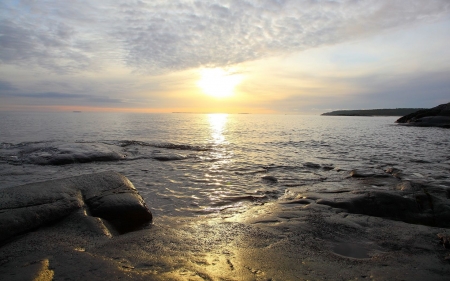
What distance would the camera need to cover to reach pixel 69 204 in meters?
5.24

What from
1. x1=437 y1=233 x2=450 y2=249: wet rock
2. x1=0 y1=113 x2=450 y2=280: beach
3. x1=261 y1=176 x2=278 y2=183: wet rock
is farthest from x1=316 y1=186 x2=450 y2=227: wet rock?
x1=261 y1=176 x2=278 y2=183: wet rock

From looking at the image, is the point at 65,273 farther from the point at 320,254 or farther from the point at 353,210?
the point at 353,210

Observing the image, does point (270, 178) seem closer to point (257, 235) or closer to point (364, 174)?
point (364, 174)

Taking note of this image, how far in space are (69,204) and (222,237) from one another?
3207 millimetres

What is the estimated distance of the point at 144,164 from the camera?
1234 cm

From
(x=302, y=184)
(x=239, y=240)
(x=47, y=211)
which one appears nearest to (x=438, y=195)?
(x=302, y=184)

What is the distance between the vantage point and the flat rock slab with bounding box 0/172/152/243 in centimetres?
459

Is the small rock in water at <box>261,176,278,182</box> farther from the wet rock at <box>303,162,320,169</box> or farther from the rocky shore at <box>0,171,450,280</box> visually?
the wet rock at <box>303,162,320,169</box>

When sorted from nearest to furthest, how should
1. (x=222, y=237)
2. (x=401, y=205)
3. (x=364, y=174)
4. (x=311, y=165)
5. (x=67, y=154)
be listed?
(x=222, y=237) → (x=401, y=205) → (x=364, y=174) → (x=311, y=165) → (x=67, y=154)

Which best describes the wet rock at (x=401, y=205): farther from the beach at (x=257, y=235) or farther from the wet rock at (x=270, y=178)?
the wet rock at (x=270, y=178)

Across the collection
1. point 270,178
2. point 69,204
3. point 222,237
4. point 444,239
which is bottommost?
point 270,178

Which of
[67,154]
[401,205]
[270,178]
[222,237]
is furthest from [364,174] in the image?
[67,154]

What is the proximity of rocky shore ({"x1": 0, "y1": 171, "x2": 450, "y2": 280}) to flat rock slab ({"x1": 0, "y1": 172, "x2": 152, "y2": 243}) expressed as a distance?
19 mm

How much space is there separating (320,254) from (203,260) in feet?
5.95
